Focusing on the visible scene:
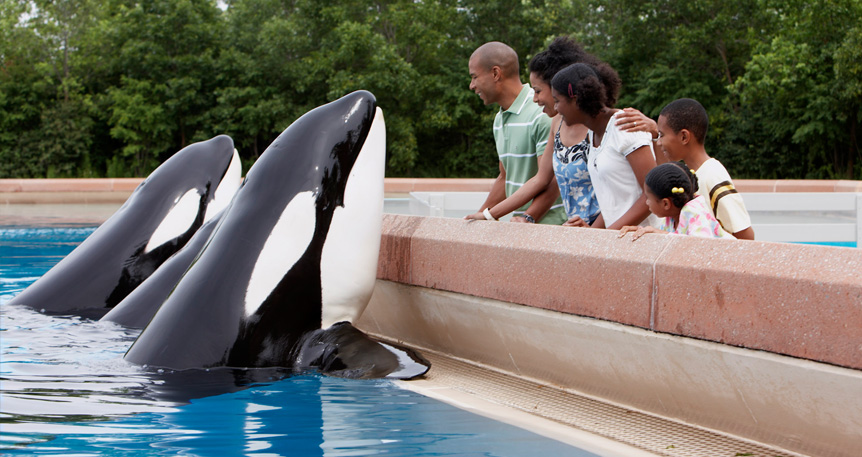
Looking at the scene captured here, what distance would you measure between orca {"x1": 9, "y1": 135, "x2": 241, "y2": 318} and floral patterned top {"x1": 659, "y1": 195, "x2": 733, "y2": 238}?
368 centimetres

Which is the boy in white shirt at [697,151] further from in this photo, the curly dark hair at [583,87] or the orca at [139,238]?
the orca at [139,238]

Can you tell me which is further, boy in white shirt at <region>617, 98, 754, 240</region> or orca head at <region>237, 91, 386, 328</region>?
orca head at <region>237, 91, 386, 328</region>

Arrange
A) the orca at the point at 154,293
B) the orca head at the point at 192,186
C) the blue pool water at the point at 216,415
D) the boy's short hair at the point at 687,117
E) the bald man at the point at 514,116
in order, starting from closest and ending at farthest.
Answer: the blue pool water at the point at 216,415, the boy's short hair at the point at 687,117, the bald man at the point at 514,116, the orca at the point at 154,293, the orca head at the point at 192,186

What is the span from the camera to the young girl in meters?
3.69

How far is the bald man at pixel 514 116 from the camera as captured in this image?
4.98 meters

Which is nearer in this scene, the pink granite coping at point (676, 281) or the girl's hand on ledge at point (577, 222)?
the pink granite coping at point (676, 281)

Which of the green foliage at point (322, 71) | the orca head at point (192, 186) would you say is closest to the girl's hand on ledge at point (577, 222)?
the orca head at point (192, 186)

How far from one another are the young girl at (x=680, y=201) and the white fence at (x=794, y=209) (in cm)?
428

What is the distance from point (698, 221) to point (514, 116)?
5.31ft

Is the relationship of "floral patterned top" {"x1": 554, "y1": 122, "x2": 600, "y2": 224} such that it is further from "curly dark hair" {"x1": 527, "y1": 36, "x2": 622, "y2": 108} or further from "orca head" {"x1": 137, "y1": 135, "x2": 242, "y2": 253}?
"orca head" {"x1": 137, "y1": 135, "x2": 242, "y2": 253}

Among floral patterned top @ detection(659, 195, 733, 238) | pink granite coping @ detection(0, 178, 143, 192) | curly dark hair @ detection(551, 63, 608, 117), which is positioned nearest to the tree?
pink granite coping @ detection(0, 178, 143, 192)

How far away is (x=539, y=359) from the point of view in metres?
4.03

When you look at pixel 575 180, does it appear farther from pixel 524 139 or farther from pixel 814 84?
pixel 814 84

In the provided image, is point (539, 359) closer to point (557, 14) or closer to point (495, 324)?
point (495, 324)
